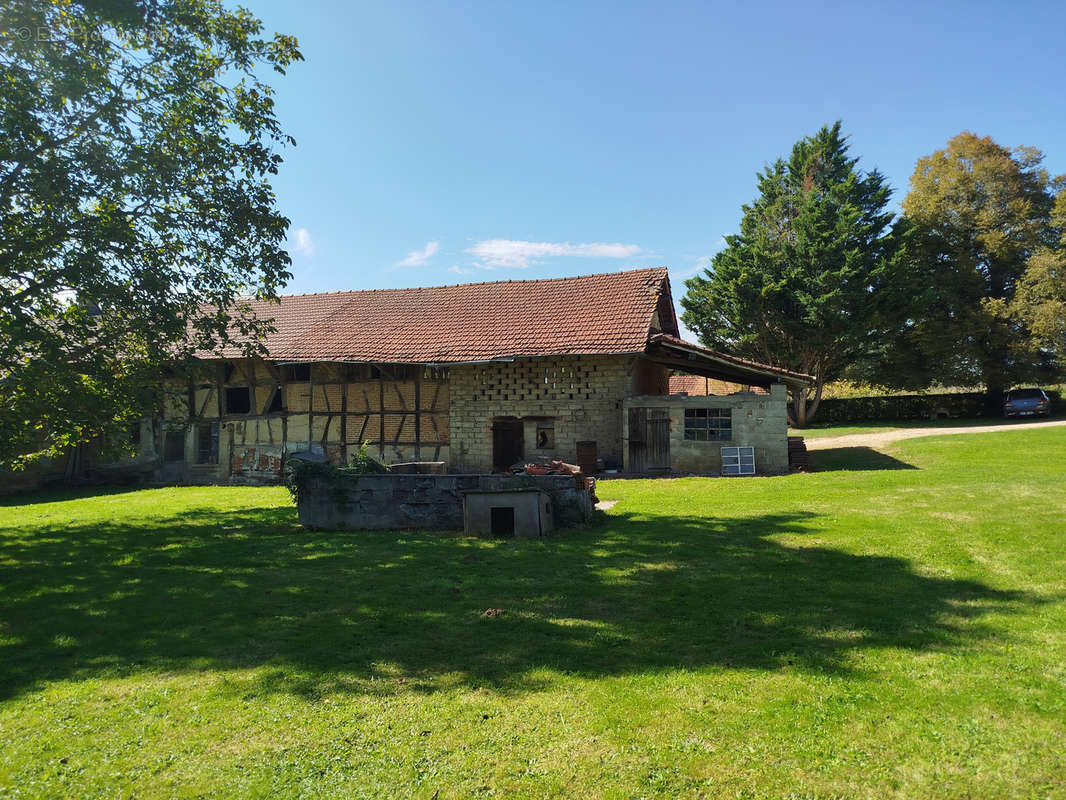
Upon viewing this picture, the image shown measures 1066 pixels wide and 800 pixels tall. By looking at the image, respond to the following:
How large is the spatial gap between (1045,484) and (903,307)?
18906 millimetres

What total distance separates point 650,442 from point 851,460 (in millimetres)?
6340

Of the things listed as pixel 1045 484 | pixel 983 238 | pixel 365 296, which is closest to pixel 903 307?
pixel 983 238

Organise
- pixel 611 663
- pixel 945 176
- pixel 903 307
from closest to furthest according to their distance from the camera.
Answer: pixel 611 663 < pixel 903 307 < pixel 945 176

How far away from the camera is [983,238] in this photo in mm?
28906

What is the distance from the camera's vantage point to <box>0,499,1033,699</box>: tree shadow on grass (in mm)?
4609

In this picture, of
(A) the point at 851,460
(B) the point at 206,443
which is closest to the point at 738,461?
(A) the point at 851,460

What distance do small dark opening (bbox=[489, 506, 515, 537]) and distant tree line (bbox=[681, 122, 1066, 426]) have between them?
2325 centimetres

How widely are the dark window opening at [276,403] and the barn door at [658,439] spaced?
12441mm

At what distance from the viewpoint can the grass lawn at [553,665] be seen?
126 inches

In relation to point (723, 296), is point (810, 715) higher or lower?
lower

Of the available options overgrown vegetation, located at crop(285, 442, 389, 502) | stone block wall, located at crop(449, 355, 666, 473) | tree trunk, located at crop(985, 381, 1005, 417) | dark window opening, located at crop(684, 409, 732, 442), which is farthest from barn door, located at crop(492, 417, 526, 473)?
tree trunk, located at crop(985, 381, 1005, 417)

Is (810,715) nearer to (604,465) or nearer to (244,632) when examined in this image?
(244,632)

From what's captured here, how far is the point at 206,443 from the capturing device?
20984 mm

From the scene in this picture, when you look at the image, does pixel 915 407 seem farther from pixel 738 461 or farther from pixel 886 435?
pixel 738 461
